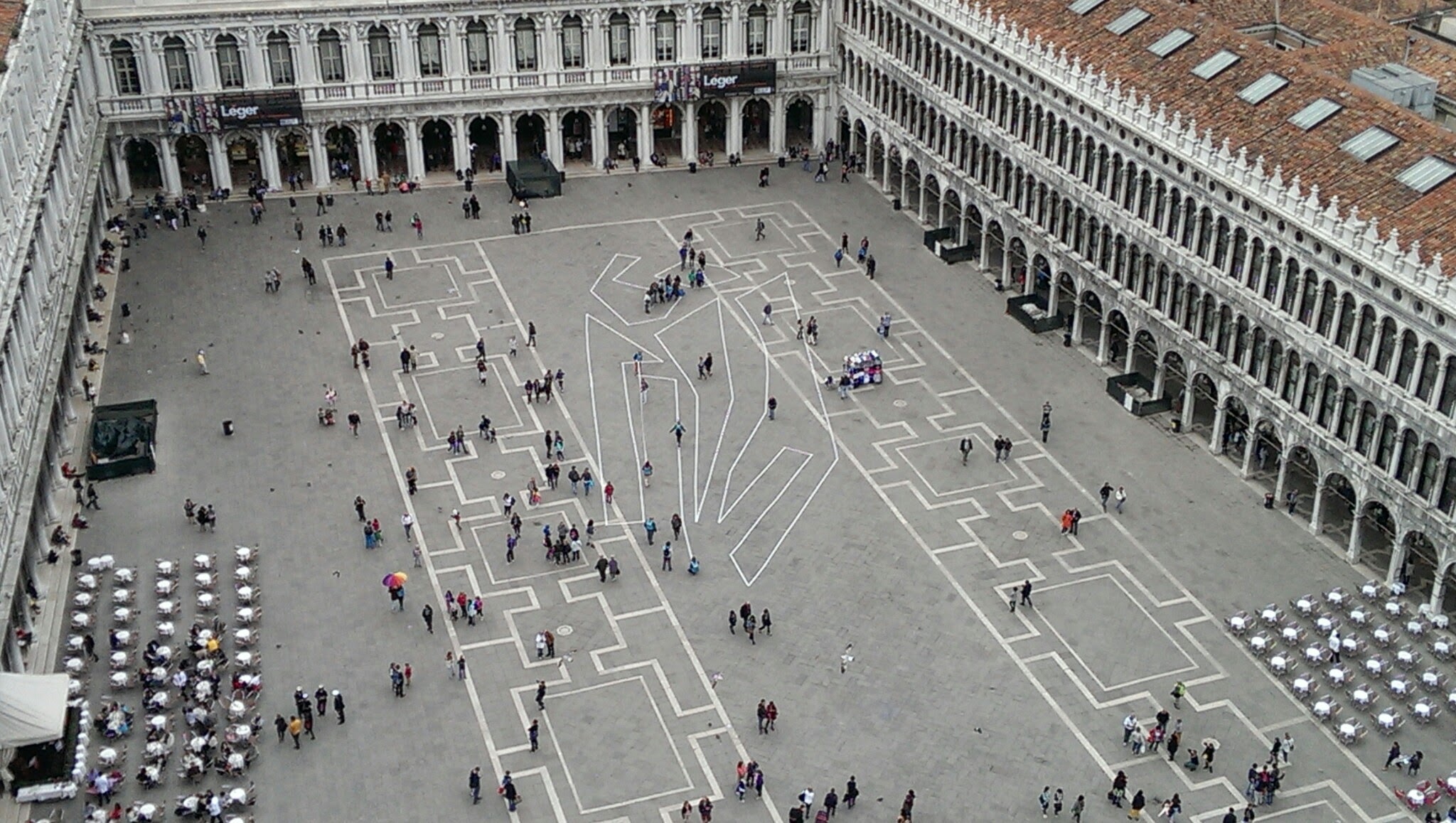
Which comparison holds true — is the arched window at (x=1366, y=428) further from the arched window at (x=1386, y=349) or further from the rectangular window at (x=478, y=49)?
the rectangular window at (x=478, y=49)

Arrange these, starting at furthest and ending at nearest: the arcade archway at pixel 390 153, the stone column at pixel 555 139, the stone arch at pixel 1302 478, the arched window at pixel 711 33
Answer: the arcade archway at pixel 390 153
the stone column at pixel 555 139
the arched window at pixel 711 33
the stone arch at pixel 1302 478

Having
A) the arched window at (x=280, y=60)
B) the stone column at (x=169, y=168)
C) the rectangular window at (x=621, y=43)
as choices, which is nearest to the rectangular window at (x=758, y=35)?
the rectangular window at (x=621, y=43)

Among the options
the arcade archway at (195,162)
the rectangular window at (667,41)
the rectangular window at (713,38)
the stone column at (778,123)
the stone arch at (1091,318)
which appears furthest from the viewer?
the stone column at (778,123)

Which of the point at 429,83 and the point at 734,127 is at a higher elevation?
the point at 429,83

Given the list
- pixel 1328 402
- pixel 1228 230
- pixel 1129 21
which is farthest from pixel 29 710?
pixel 1129 21

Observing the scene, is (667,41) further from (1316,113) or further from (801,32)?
(1316,113)

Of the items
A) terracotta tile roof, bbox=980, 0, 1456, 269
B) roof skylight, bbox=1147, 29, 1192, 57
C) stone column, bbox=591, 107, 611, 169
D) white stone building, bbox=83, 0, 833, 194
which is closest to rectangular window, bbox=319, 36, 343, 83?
white stone building, bbox=83, 0, 833, 194
